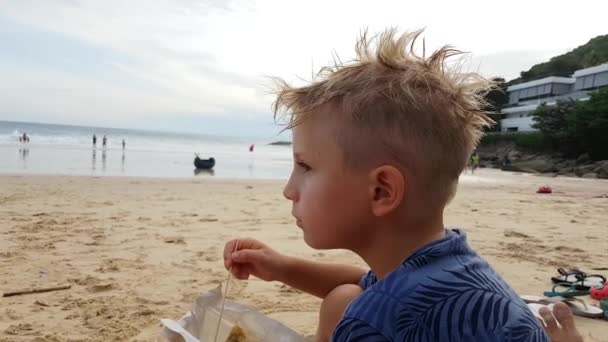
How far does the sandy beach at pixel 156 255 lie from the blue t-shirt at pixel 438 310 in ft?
4.68

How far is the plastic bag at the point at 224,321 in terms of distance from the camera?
5.98ft

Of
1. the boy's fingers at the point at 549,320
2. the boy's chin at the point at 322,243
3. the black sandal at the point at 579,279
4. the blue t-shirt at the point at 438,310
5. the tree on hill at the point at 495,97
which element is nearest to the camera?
the blue t-shirt at the point at 438,310

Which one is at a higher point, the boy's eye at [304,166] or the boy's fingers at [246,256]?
the boy's eye at [304,166]

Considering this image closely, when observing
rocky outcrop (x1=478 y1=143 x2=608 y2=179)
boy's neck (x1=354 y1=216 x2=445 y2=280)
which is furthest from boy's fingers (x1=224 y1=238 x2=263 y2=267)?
rocky outcrop (x1=478 y1=143 x2=608 y2=179)

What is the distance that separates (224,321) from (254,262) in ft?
0.99

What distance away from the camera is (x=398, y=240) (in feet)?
3.69

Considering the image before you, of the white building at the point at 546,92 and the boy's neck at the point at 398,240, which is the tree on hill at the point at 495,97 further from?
the white building at the point at 546,92

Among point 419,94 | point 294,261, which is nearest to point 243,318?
point 294,261

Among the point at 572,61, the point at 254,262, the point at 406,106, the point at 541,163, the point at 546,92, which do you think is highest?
the point at 572,61

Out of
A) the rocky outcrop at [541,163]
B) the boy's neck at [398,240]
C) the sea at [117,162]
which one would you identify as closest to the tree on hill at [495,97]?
the boy's neck at [398,240]

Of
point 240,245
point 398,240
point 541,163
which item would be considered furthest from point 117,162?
point 541,163

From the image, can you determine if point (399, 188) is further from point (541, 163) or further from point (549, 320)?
point (541, 163)

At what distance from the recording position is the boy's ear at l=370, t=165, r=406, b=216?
3.47ft

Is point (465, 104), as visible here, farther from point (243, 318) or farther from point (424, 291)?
point (243, 318)
